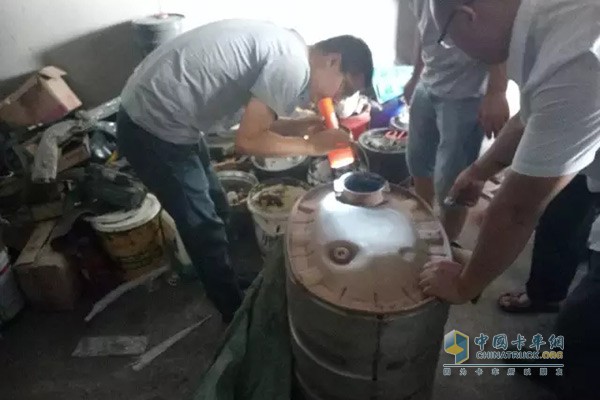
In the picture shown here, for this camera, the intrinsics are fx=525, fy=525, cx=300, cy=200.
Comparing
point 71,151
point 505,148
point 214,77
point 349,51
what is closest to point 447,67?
point 349,51

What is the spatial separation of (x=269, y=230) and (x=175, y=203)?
0.50m

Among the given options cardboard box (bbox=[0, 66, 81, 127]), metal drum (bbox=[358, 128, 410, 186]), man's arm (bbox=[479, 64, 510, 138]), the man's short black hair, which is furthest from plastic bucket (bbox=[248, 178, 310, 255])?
cardboard box (bbox=[0, 66, 81, 127])

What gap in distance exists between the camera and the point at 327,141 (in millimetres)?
1663

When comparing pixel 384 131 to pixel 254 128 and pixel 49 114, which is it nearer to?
pixel 254 128

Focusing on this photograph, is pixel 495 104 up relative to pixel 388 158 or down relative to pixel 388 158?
up

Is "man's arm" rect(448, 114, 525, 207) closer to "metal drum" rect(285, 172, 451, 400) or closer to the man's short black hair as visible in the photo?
"metal drum" rect(285, 172, 451, 400)

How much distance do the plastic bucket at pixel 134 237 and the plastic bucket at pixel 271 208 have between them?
399 millimetres

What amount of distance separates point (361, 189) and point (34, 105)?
5.78 feet

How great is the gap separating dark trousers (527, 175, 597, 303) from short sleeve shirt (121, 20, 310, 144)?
0.84 m

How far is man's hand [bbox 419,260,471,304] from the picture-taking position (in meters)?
1.05

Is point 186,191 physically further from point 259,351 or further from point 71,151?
point 71,151

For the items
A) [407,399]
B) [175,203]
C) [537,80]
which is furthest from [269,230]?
[537,80]

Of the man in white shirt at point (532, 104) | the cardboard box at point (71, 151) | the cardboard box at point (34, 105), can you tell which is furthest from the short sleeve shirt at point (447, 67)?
the cardboard box at point (34, 105)

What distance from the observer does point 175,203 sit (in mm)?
1654
